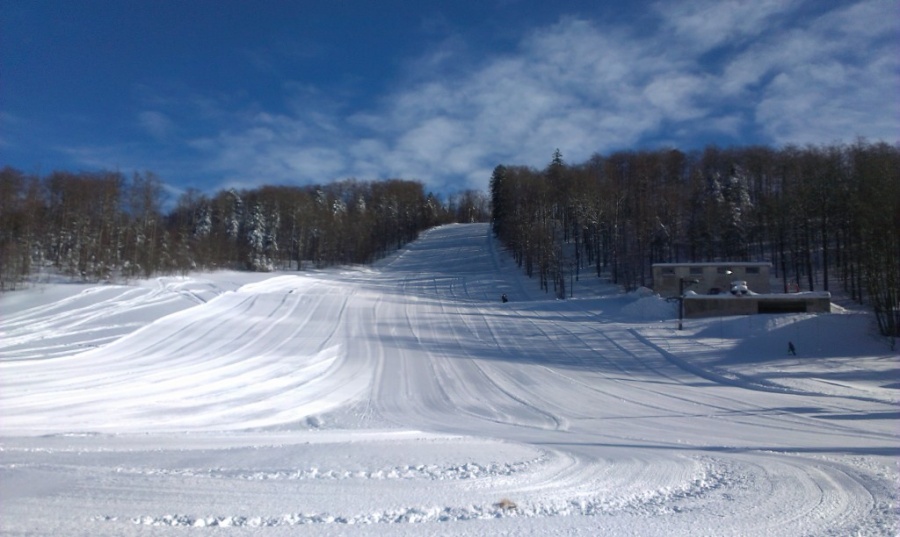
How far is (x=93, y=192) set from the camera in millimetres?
48656

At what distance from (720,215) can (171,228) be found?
197 ft

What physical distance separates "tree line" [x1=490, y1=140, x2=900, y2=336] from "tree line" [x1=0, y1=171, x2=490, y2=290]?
26494 millimetres

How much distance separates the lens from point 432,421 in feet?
45.8

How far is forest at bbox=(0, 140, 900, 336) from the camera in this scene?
126 feet

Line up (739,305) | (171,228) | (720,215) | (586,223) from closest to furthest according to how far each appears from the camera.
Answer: (739,305)
(720,215)
(586,223)
(171,228)

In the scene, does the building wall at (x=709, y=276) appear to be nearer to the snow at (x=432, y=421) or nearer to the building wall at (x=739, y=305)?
the snow at (x=432, y=421)

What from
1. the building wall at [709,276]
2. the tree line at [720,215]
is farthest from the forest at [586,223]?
the building wall at [709,276]

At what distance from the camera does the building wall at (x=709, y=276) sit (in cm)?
4481

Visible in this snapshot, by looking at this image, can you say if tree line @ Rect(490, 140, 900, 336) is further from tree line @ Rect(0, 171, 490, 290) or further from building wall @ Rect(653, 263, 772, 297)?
tree line @ Rect(0, 171, 490, 290)

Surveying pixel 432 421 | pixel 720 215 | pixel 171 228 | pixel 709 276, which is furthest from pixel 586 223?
pixel 432 421

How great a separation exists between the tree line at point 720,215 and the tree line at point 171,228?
26.5 m

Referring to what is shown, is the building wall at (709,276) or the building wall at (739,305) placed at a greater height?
the building wall at (709,276)

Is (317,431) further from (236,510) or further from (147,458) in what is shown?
(236,510)

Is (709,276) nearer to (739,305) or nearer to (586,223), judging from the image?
(739,305)
